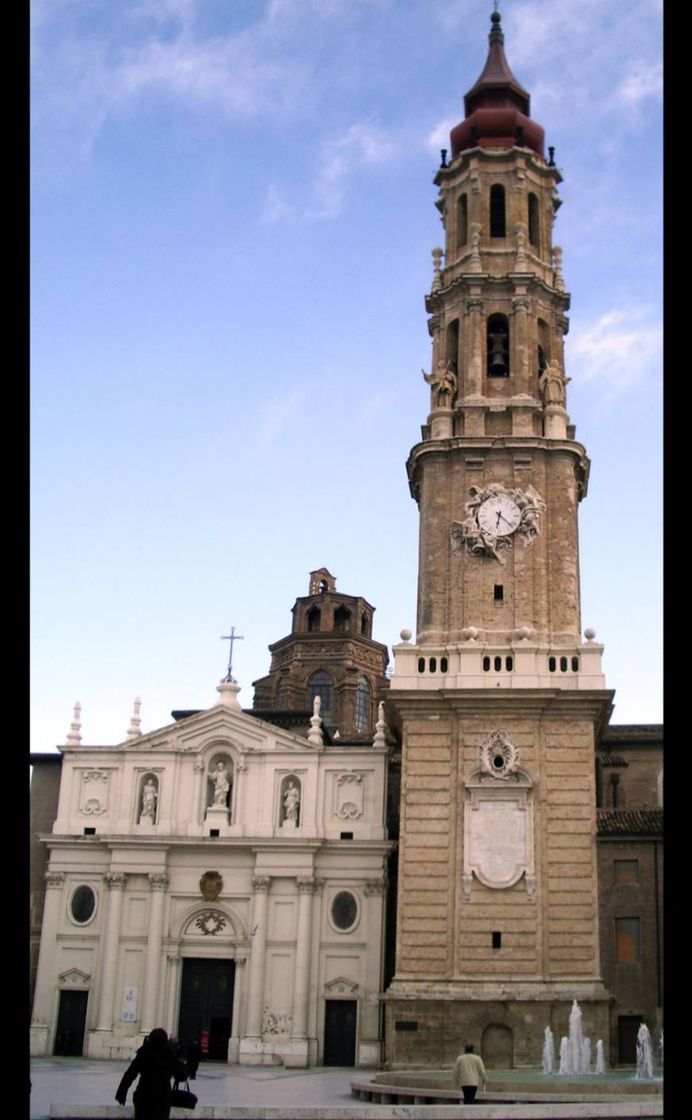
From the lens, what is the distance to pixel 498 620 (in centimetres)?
4231

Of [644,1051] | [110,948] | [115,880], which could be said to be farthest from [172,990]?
[644,1051]

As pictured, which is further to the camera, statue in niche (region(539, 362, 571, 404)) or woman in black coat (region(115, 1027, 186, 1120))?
statue in niche (region(539, 362, 571, 404))

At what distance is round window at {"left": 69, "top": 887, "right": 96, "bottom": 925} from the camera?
4569 centimetres

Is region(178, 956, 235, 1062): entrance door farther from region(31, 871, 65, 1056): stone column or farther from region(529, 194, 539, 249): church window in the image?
region(529, 194, 539, 249): church window

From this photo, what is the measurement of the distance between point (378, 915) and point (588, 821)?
28.1ft

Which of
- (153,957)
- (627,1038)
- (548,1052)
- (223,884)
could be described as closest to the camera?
(548,1052)

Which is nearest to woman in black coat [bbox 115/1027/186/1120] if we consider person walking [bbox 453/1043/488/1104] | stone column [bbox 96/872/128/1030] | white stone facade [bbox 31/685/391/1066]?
person walking [bbox 453/1043/488/1104]

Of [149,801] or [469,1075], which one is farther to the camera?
[149,801]

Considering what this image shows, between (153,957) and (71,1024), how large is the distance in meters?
3.72

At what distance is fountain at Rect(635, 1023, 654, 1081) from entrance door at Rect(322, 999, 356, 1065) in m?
9.38

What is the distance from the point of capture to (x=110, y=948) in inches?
1736

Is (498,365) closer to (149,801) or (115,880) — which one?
(149,801)
